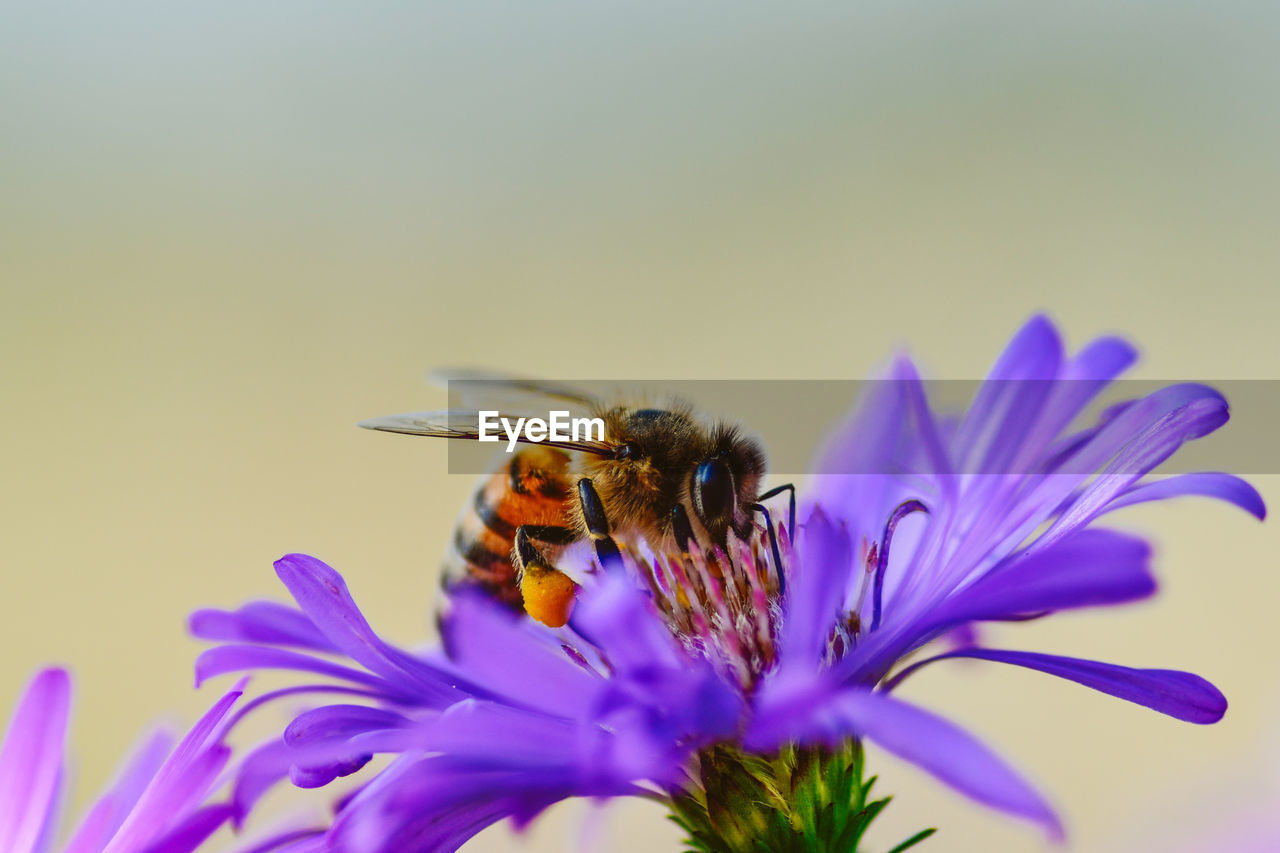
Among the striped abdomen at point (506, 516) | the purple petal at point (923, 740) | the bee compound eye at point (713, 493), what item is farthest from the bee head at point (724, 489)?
the purple petal at point (923, 740)

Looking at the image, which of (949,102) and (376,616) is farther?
(949,102)

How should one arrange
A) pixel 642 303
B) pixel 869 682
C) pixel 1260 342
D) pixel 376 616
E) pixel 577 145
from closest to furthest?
1. pixel 869 682
2. pixel 376 616
3. pixel 1260 342
4. pixel 642 303
5. pixel 577 145

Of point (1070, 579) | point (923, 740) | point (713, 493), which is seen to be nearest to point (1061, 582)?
point (1070, 579)

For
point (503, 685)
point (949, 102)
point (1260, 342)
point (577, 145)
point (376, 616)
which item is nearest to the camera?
point (503, 685)

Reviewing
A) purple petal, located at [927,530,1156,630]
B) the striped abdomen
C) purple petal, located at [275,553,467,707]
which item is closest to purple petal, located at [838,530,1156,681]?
purple petal, located at [927,530,1156,630]

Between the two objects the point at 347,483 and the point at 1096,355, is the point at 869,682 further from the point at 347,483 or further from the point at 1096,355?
the point at 347,483

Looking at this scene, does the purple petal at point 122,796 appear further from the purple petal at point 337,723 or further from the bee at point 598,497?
the bee at point 598,497

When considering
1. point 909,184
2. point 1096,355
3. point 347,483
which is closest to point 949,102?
point 909,184

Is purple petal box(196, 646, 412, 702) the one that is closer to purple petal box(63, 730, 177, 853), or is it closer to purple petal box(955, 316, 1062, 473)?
purple petal box(63, 730, 177, 853)
